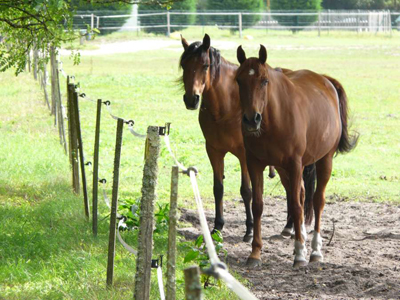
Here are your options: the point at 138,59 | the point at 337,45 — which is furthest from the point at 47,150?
the point at 337,45

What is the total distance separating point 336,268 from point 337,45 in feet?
119

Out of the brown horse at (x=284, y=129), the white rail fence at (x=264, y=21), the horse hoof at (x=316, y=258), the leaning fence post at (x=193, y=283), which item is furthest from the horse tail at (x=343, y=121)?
the white rail fence at (x=264, y=21)

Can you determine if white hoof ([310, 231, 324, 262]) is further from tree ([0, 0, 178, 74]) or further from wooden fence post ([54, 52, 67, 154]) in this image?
wooden fence post ([54, 52, 67, 154])

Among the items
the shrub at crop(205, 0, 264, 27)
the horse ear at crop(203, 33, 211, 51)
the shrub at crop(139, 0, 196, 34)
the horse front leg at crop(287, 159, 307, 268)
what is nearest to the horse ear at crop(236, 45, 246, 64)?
the horse ear at crop(203, 33, 211, 51)

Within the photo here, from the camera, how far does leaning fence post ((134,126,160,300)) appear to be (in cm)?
408

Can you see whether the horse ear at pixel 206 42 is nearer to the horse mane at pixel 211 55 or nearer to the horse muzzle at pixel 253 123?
the horse mane at pixel 211 55

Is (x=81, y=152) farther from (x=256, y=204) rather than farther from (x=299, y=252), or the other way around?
(x=299, y=252)

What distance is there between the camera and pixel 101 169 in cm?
1069

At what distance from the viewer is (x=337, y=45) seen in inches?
1618

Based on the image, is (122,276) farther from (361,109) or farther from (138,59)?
(138,59)

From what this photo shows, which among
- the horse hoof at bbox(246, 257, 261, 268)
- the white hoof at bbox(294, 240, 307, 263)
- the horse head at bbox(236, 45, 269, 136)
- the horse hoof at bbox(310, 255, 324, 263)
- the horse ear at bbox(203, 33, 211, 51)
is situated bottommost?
the horse hoof at bbox(310, 255, 324, 263)

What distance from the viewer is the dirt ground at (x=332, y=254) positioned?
5.63m

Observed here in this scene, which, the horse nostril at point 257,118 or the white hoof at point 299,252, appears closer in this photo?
the horse nostril at point 257,118

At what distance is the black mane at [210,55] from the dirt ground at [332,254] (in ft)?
5.88
